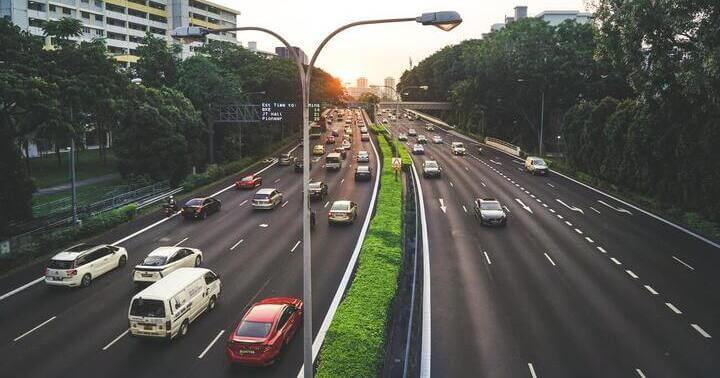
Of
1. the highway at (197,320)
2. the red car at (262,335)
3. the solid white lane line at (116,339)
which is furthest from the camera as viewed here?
the solid white lane line at (116,339)

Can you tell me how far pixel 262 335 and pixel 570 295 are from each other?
43.9 ft

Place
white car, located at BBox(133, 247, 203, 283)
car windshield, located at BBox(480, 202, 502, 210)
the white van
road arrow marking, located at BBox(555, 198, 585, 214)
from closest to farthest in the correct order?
the white van < white car, located at BBox(133, 247, 203, 283) < car windshield, located at BBox(480, 202, 502, 210) < road arrow marking, located at BBox(555, 198, 585, 214)

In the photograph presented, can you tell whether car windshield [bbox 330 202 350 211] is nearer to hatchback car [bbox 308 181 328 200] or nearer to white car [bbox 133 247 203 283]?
hatchback car [bbox 308 181 328 200]

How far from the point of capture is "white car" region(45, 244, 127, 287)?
24.2 m

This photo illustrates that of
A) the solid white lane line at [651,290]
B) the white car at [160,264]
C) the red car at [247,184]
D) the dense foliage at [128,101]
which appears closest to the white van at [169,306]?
the white car at [160,264]

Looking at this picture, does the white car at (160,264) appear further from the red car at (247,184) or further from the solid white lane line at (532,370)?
the red car at (247,184)

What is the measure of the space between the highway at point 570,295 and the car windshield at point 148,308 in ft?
30.6

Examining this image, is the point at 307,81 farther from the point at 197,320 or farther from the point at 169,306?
the point at 197,320

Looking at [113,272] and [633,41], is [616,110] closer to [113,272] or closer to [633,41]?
[633,41]

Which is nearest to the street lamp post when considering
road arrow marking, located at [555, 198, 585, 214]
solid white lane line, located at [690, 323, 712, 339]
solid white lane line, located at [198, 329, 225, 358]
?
solid white lane line, located at [198, 329, 225, 358]

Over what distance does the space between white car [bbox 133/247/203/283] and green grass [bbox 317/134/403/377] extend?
343 inches

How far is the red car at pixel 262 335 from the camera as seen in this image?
16281 millimetres

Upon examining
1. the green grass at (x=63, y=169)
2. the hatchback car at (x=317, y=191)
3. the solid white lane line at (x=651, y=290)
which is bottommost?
the solid white lane line at (x=651, y=290)

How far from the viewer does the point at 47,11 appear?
88500 millimetres
